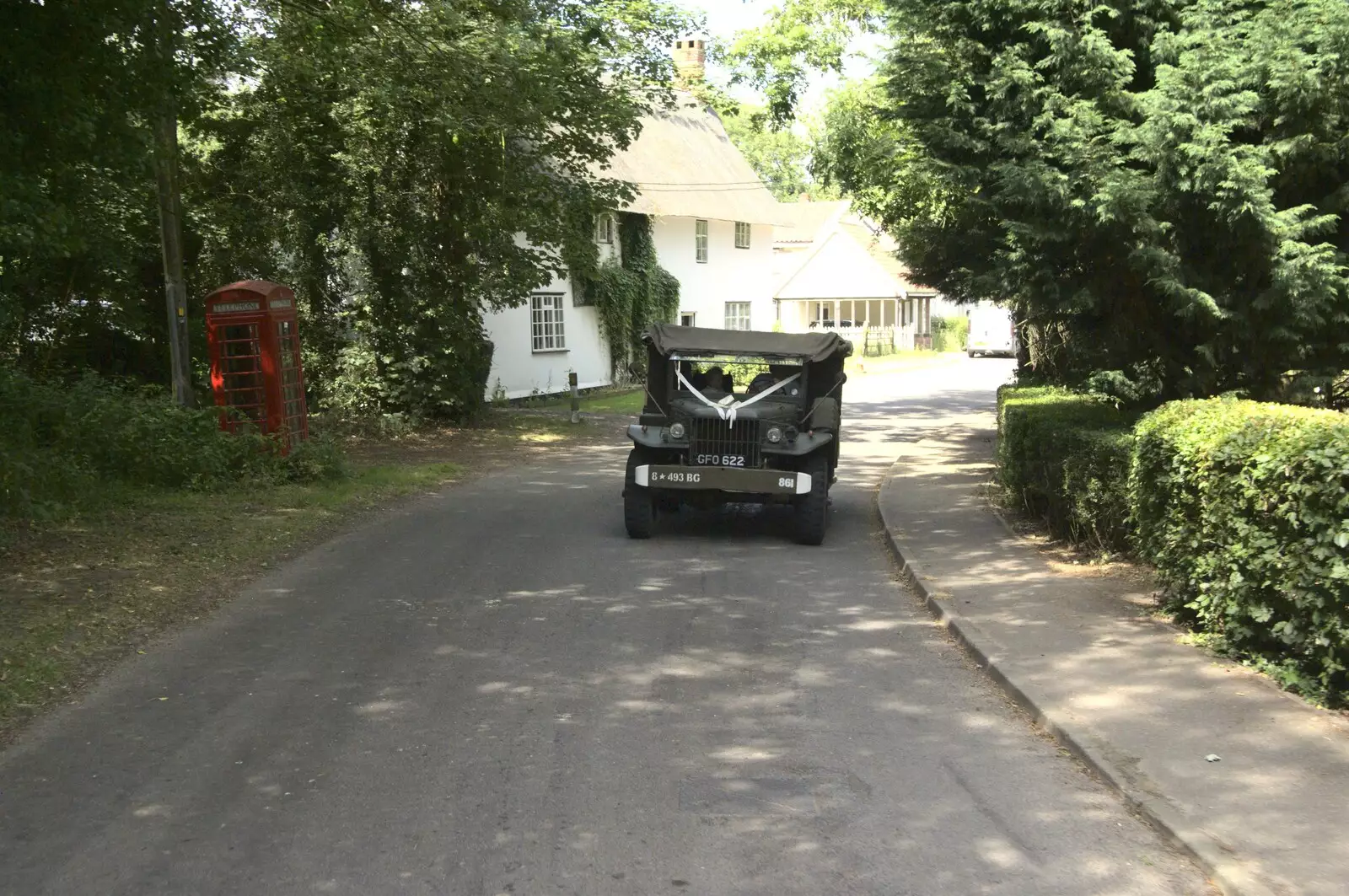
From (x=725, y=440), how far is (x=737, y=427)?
18cm

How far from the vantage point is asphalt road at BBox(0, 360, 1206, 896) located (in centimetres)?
462

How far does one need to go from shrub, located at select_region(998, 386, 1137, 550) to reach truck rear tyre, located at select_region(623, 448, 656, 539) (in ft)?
12.7

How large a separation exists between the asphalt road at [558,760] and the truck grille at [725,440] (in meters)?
2.30

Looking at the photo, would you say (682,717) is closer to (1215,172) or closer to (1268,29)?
(1215,172)

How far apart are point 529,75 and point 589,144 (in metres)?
4.30

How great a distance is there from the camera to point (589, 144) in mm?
20078

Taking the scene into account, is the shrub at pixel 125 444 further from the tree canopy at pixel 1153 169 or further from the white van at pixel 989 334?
the white van at pixel 989 334

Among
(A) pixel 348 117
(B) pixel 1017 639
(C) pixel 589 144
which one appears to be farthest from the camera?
(C) pixel 589 144

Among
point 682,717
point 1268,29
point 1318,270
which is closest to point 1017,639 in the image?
point 682,717

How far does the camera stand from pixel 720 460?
40.3 feet

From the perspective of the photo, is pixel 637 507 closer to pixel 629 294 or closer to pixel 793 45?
pixel 793 45

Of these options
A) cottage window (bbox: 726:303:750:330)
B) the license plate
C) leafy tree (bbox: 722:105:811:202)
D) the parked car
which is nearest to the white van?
cottage window (bbox: 726:303:750:330)

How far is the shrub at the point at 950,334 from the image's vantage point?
6331 cm

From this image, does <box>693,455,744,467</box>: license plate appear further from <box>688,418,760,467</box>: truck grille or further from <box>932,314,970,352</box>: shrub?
<box>932,314,970,352</box>: shrub
